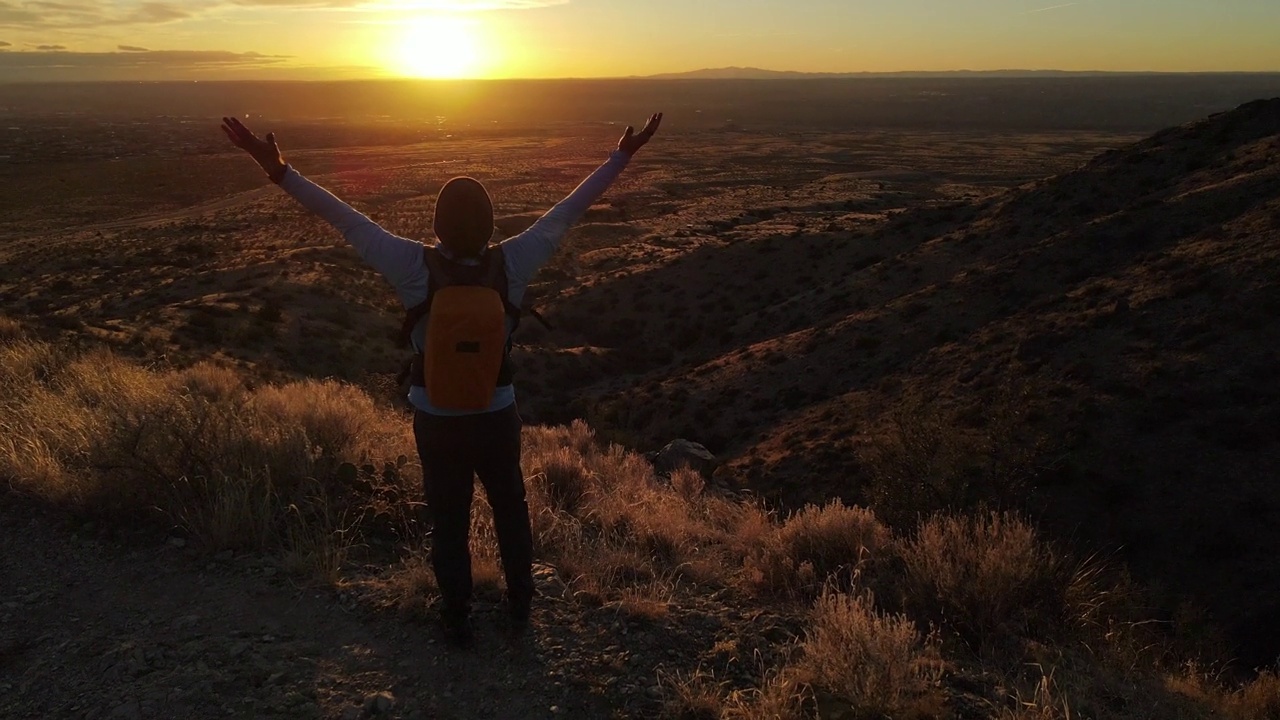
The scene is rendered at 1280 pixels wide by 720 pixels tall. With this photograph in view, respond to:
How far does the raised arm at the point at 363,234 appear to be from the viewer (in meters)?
2.92

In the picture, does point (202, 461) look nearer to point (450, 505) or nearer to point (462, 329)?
point (450, 505)

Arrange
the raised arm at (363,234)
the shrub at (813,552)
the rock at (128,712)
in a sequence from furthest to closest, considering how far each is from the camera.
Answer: the shrub at (813,552) < the raised arm at (363,234) < the rock at (128,712)

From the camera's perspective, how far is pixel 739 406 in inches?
725

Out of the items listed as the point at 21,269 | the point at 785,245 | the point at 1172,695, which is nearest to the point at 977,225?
the point at 785,245

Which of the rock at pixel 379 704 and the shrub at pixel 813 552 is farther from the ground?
the rock at pixel 379 704

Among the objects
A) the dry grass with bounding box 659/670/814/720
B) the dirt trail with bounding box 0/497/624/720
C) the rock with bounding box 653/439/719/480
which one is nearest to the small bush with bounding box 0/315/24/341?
the dirt trail with bounding box 0/497/624/720

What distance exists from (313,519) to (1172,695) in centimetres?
443

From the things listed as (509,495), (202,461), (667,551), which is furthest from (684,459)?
(509,495)

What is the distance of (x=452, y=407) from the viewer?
290 cm

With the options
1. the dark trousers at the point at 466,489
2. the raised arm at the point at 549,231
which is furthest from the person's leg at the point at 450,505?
the raised arm at the point at 549,231

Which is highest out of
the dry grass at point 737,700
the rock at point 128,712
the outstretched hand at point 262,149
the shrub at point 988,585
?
the outstretched hand at point 262,149

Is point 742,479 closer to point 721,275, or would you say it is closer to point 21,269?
point 721,275

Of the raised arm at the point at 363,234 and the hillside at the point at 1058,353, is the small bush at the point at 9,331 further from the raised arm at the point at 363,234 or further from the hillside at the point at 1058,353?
the hillside at the point at 1058,353

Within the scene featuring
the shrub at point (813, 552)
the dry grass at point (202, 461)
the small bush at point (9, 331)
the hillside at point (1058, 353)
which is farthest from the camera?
the hillside at point (1058, 353)
